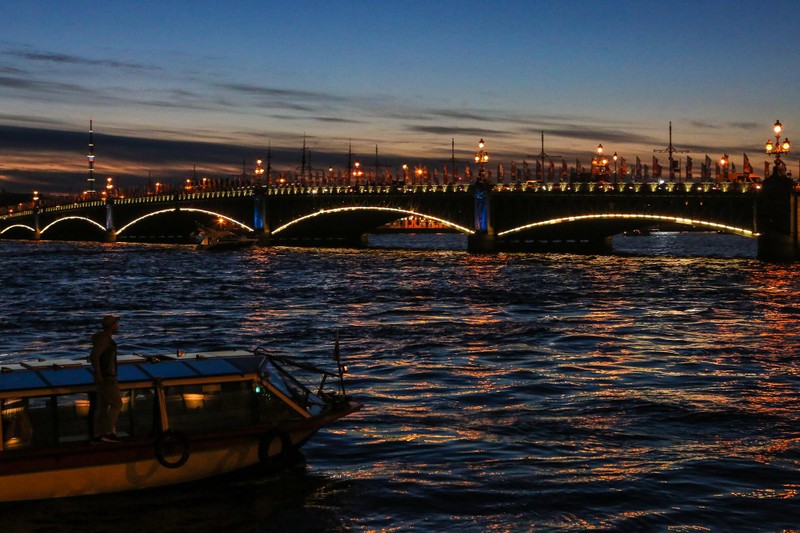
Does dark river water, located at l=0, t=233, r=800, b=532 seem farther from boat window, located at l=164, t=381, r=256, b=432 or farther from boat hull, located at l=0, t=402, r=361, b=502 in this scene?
boat window, located at l=164, t=381, r=256, b=432

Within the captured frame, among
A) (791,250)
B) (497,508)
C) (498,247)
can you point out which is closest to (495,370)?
(497,508)

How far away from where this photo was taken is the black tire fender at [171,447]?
16.9 metres

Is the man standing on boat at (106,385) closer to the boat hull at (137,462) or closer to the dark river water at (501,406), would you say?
the boat hull at (137,462)

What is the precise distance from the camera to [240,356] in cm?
1864

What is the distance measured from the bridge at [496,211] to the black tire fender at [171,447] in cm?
7714

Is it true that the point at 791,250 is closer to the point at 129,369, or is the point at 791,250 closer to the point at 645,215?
the point at 645,215

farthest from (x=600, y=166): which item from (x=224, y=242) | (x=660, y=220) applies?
(x=224, y=242)

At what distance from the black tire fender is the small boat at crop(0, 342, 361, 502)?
15mm

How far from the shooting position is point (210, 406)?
17.6 metres

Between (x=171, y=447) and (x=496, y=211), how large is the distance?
10048 cm

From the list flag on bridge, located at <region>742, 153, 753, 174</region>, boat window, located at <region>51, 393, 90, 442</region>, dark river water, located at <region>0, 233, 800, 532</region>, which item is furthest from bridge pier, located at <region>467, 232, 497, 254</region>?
boat window, located at <region>51, 393, 90, 442</region>

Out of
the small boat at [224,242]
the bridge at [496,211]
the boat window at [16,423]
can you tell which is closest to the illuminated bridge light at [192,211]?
the bridge at [496,211]

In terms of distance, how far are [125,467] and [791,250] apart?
79.7 meters

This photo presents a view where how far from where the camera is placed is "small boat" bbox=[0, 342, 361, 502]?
641 inches
